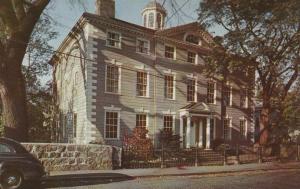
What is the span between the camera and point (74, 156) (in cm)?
1738

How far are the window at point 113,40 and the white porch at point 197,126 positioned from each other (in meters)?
7.29

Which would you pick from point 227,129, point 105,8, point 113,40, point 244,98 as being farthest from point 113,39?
point 244,98

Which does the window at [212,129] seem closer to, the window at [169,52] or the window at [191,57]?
the window at [191,57]

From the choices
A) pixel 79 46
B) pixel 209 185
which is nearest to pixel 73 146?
pixel 209 185

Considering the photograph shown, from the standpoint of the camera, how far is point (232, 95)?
114 feet

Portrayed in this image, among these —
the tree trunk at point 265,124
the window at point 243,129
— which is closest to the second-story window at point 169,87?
the tree trunk at point 265,124

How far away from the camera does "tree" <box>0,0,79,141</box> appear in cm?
1758

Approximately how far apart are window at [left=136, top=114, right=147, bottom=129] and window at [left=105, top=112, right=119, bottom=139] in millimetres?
1897

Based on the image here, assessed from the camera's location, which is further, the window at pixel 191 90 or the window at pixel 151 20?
the window at pixel 151 20

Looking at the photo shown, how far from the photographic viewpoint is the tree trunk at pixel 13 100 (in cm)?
1761

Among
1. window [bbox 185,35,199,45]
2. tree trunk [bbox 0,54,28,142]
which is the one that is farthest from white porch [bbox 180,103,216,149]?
tree trunk [bbox 0,54,28,142]

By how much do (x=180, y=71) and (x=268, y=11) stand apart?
7977 mm

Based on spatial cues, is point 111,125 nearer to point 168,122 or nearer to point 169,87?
point 168,122

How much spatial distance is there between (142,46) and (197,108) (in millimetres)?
6501
